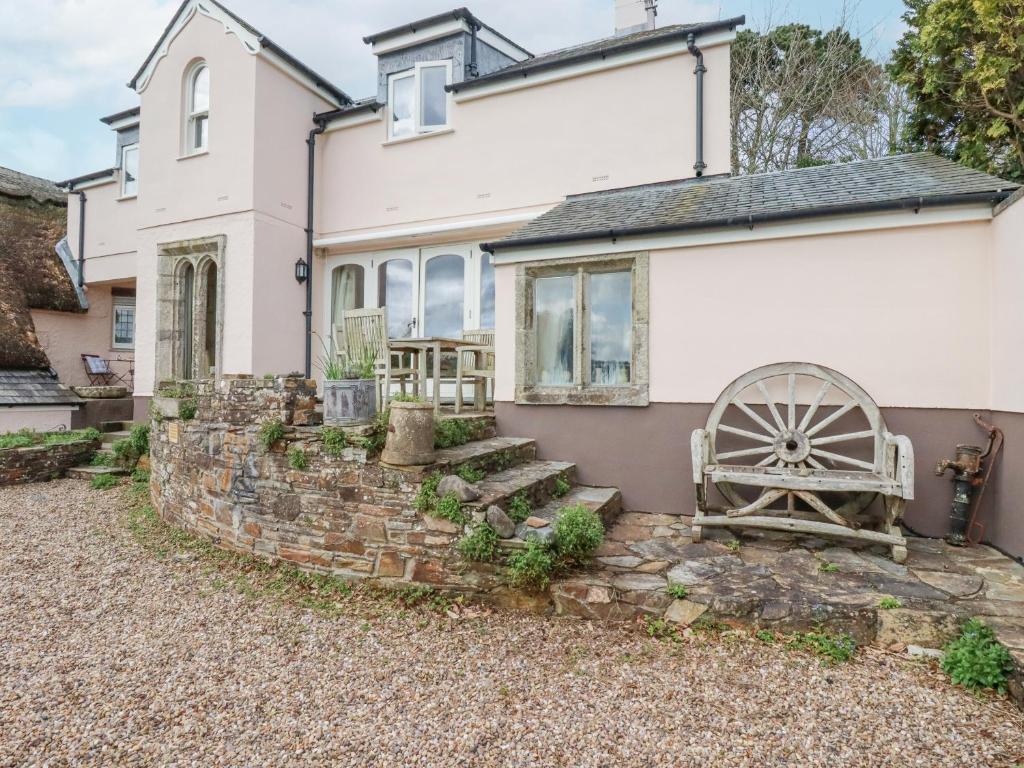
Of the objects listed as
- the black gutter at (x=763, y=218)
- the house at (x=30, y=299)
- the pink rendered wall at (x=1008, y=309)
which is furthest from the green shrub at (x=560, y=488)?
the house at (x=30, y=299)

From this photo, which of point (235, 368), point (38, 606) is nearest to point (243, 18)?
point (235, 368)

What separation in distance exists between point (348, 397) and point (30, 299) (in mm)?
11035

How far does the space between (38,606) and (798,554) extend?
5.83 m

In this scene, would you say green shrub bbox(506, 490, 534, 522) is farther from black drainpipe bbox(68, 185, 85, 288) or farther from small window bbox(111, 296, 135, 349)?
black drainpipe bbox(68, 185, 85, 288)

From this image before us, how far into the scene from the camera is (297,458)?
4461 millimetres

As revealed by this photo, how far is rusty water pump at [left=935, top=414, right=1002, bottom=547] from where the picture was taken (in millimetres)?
4199

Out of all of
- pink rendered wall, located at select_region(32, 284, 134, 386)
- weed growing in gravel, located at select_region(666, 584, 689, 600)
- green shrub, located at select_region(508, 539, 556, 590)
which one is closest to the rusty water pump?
weed growing in gravel, located at select_region(666, 584, 689, 600)

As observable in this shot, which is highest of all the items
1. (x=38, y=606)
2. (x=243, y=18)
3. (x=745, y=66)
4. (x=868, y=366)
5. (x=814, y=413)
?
(x=745, y=66)

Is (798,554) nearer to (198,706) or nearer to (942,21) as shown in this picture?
(198,706)

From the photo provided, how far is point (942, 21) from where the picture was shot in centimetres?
535

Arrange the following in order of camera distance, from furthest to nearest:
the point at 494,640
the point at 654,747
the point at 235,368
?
the point at 235,368, the point at 494,640, the point at 654,747

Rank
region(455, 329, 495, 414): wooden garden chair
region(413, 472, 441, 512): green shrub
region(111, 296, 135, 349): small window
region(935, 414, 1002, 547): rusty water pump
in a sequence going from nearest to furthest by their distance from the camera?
1. region(413, 472, 441, 512): green shrub
2. region(935, 414, 1002, 547): rusty water pump
3. region(455, 329, 495, 414): wooden garden chair
4. region(111, 296, 135, 349): small window

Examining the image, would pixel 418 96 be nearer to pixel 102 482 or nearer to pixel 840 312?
pixel 840 312

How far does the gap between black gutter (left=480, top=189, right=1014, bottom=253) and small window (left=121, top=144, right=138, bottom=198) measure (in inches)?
387
